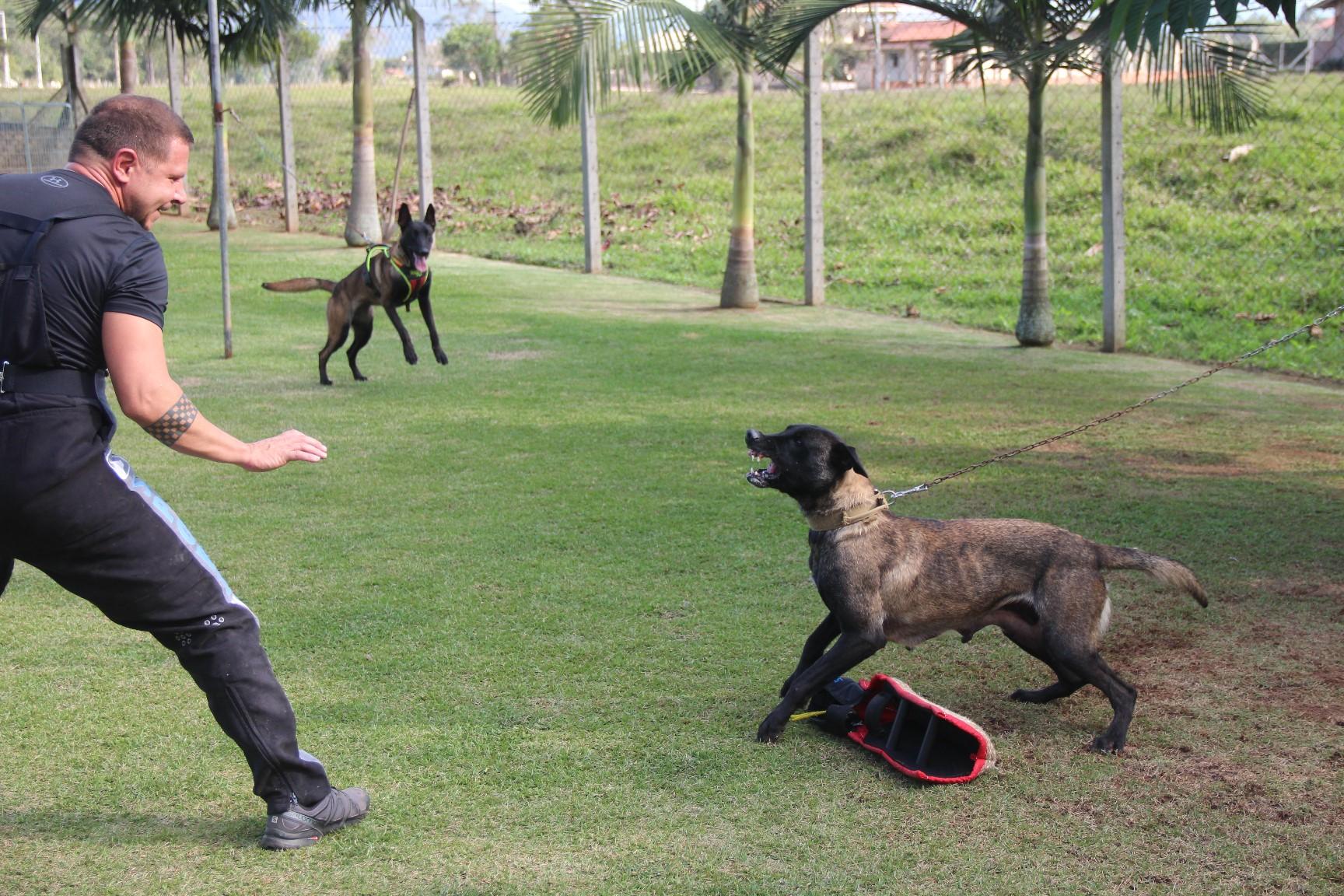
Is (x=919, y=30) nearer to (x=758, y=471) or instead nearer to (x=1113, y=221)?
(x=1113, y=221)

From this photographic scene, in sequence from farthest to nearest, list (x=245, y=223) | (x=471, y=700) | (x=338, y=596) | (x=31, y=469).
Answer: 1. (x=245, y=223)
2. (x=338, y=596)
3. (x=471, y=700)
4. (x=31, y=469)

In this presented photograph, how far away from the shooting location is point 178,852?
3.35m

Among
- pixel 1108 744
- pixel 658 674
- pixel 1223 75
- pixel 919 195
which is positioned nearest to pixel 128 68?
pixel 919 195

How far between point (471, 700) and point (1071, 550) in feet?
7.07

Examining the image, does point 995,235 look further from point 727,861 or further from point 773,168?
point 727,861

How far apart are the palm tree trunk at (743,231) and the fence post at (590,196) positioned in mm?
2919

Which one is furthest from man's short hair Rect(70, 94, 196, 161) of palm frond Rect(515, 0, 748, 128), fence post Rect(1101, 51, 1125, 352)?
fence post Rect(1101, 51, 1125, 352)

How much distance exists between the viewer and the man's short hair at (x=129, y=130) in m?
2.98

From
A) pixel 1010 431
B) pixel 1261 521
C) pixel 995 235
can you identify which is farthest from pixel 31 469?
pixel 995 235

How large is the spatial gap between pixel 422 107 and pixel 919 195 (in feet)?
27.8

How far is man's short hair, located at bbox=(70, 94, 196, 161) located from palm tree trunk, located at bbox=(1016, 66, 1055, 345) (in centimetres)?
971

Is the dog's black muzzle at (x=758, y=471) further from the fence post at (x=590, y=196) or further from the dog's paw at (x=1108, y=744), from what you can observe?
the fence post at (x=590, y=196)

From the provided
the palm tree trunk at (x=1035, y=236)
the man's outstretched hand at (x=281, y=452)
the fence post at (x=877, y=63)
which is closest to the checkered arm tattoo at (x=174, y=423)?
the man's outstretched hand at (x=281, y=452)

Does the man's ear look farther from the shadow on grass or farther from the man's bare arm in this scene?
the shadow on grass
